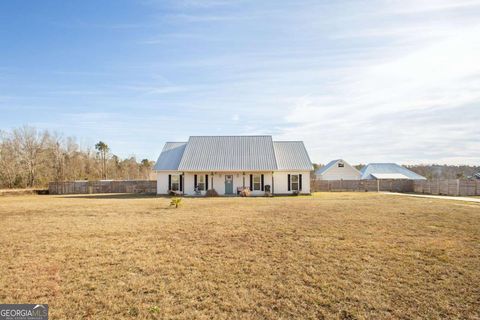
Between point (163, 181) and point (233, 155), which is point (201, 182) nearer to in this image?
point (163, 181)

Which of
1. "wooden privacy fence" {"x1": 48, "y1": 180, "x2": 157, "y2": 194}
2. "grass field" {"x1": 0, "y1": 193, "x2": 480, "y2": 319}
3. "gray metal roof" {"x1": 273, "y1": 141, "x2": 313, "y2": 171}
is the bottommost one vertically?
"grass field" {"x1": 0, "y1": 193, "x2": 480, "y2": 319}

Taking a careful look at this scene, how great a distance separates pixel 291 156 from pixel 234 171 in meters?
7.20

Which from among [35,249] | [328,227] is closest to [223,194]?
[328,227]

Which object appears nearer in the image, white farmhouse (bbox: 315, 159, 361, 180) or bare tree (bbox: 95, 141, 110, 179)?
white farmhouse (bbox: 315, 159, 361, 180)

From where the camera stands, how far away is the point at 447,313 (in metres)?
4.78

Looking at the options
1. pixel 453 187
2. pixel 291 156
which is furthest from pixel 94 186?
pixel 453 187

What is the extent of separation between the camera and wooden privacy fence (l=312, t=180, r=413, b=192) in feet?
132

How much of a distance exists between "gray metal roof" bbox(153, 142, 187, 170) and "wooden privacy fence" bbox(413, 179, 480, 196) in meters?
28.8

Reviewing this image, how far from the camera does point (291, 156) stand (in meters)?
34.4

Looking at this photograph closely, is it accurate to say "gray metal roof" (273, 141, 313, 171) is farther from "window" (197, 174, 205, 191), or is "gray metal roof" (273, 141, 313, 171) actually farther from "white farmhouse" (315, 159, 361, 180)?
"white farmhouse" (315, 159, 361, 180)

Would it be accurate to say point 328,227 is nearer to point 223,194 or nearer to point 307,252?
point 307,252

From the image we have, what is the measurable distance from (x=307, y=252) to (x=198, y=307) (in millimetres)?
3998

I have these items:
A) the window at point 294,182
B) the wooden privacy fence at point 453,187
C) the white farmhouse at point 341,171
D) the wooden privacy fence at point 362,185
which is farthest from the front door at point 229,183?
the wooden privacy fence at point 453,187

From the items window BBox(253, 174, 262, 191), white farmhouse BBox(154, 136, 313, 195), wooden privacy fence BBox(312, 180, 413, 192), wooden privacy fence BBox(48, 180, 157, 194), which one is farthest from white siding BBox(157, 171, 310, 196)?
wooden privacy fence BBox(312, 180, 413, 192)
